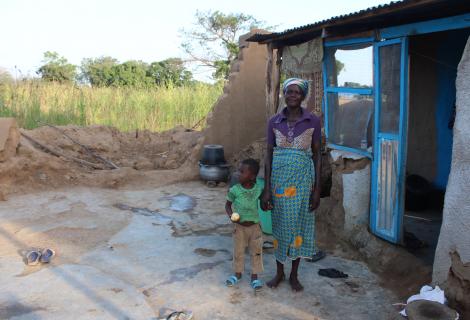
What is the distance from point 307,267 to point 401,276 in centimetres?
86

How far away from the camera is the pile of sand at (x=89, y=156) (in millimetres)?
7395

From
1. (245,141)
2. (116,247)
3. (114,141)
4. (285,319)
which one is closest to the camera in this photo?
(285,319)

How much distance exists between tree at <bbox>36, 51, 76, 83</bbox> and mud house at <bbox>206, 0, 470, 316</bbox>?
2000 cm

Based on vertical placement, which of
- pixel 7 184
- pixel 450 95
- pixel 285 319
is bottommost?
pixel 285 319

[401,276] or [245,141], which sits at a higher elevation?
[245,141]

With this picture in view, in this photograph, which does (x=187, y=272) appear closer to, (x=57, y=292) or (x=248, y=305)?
(x=248, y=305)

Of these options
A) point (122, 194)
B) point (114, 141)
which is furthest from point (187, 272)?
point (114, 141)

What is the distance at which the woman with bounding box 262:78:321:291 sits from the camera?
3.63m

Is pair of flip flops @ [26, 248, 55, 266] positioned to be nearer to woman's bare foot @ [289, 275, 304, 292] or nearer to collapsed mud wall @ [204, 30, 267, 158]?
woman's bare foot @ [289, 275, 304, 292]

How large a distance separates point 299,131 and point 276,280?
133cm

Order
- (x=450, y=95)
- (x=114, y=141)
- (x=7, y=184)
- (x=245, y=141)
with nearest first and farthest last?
(x=450, y=95), (x=7, y=184), (x=245, y=141), (x=114, y=141)

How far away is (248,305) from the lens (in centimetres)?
367

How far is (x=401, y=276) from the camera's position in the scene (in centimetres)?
409

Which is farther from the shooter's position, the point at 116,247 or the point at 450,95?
the point at 450,95
